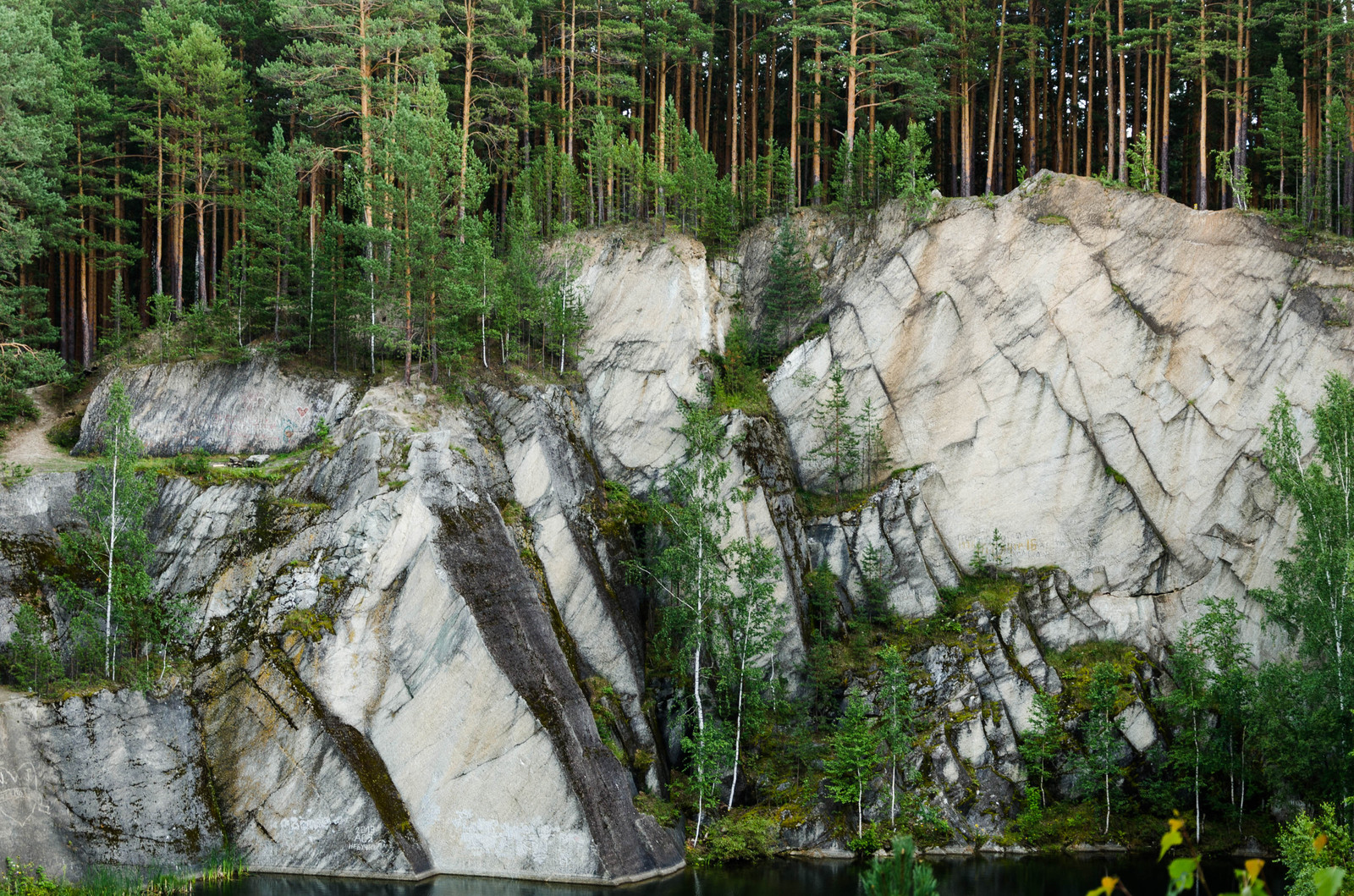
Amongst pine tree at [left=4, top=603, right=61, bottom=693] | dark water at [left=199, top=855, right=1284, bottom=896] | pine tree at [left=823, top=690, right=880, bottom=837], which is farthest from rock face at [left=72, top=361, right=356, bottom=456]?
pine tree at [left=823, top=690, right=880, bottom=837]

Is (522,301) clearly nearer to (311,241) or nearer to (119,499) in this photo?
(311,241)

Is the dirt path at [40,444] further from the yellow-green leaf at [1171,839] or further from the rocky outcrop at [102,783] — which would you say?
the yellow-green leaf at [1171,839]

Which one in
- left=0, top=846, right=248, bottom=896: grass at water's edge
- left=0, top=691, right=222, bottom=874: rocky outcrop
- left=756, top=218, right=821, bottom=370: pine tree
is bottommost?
left=0, top=846, right=248, bottom=896: grass at water's edge

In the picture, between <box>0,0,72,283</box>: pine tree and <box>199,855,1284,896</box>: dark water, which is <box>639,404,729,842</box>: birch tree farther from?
<box>0,0,72,283</box>: pine tree

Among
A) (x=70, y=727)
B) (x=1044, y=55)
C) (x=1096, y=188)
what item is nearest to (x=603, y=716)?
(x=70, y=727)

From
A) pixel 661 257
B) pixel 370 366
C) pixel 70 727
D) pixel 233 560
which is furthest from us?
pixel 661 257

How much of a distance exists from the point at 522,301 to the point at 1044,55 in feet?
80.8

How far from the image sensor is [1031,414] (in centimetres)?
3359

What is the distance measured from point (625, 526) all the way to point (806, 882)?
12232mm

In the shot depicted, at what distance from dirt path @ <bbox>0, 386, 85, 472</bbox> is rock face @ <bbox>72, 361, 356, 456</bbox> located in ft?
3.89

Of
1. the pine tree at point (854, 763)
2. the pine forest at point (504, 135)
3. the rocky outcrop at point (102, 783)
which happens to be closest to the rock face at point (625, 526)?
the rocky outcrop at point (102, 783)

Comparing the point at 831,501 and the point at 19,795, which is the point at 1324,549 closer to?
the point at 831,501

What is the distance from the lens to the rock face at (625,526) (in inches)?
949

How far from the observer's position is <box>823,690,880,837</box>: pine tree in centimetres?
2677
